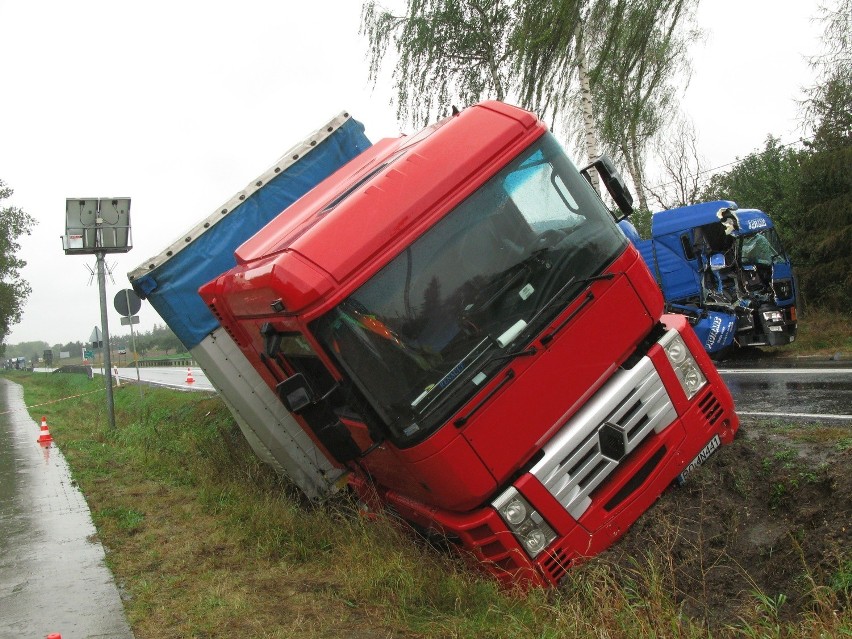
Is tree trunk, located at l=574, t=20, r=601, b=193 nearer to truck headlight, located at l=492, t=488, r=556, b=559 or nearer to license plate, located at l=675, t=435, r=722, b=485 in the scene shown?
license plate, located at l=675, t=435, r=722, b=485

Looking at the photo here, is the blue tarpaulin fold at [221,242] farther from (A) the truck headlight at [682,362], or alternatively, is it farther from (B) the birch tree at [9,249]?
(B) the birch tree at [9,249]

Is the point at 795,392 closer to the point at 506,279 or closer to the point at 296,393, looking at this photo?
the point at 506,279

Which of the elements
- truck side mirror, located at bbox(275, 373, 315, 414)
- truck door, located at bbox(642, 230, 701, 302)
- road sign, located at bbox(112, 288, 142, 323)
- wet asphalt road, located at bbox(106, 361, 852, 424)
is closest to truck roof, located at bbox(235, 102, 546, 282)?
truck side mirror, located at bbox(275, 373, 315, 414)

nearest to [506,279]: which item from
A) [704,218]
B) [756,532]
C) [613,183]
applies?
[613,183]

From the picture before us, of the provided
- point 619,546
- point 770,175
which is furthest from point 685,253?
point 619,546

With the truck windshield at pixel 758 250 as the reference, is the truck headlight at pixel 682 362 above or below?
below

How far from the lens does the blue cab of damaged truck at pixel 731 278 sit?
Result: 13758 mm

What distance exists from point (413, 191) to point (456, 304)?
677mm

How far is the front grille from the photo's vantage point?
14.3ft

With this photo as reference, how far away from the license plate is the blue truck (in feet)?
30.3

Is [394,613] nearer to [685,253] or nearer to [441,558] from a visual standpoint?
[441,558]

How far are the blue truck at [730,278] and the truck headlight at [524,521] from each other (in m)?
10.2

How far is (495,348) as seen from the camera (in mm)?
4297

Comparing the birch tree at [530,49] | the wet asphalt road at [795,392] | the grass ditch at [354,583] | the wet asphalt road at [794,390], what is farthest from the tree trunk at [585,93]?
the grass ditch at [354,583]
